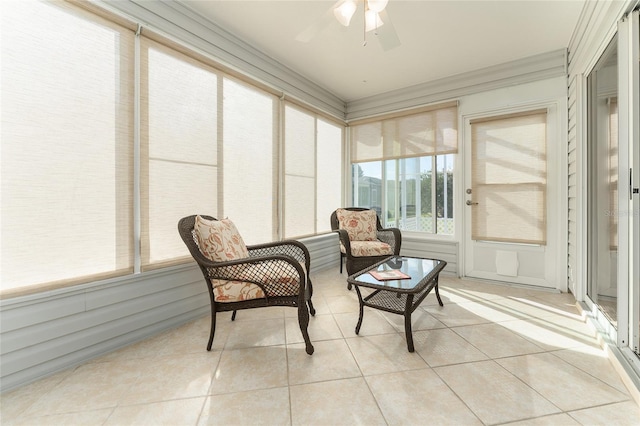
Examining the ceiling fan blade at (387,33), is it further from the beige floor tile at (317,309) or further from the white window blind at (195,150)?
the beige floor tile at (317,309)

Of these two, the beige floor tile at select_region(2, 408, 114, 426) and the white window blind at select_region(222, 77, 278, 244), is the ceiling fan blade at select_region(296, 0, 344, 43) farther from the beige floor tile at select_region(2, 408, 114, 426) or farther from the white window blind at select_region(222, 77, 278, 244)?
the beige floor tile at select_region(2, 408, 114, 426)

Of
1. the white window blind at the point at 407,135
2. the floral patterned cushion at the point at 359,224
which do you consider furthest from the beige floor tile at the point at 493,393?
the white window blind at the point at 407,135

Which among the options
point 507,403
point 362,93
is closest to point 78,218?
point 507,403

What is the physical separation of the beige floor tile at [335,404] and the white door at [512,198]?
2.87 metres

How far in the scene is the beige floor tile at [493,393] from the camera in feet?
4.31

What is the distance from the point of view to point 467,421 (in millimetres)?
1270

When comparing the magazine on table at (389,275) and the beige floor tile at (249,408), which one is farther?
the magazine on table at (389,275)

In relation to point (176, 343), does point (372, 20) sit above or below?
above

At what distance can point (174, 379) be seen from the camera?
1.60 meters

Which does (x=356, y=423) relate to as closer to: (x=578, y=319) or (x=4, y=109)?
(x=578, y=319)

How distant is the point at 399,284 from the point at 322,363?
2.49 feet

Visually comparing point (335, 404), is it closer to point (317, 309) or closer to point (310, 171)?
point (317, 309)

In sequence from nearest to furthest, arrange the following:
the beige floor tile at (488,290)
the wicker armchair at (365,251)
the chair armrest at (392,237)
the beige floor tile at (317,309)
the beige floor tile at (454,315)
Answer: the beige floor tile at (454,315), the beige floor tile at (317,309), the beige floor tile at (488,290), the wicker armchair at (365,251), the chair armrest at (392,237)

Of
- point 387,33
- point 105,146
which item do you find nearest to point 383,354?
point 387,33
